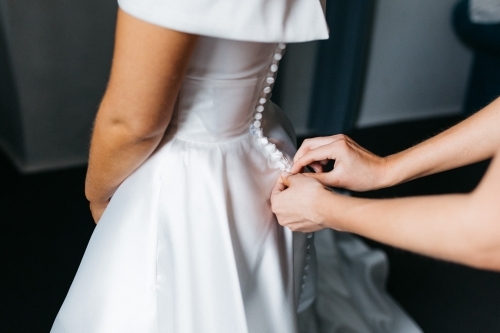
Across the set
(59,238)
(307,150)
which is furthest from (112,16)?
(307,150)

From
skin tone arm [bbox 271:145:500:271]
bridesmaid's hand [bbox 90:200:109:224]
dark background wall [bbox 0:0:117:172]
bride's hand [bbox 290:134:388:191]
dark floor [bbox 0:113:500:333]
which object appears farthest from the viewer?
dark background wall [bbox 0:0:117:172]

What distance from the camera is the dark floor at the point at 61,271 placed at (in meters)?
1.67

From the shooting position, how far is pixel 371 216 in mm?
689

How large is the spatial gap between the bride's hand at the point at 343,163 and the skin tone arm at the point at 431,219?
81 mm

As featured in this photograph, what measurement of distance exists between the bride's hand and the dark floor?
1.00 meters

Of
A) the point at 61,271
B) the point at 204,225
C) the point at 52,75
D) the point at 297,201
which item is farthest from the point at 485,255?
the point at 52,75

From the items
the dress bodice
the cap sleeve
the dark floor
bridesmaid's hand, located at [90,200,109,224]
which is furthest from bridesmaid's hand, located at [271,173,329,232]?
the dark floor

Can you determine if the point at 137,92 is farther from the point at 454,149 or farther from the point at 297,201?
the point at 454,149

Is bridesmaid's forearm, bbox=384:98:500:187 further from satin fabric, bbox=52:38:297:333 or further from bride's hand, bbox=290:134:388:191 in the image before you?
satin fabric, bbox=52:38:297:333

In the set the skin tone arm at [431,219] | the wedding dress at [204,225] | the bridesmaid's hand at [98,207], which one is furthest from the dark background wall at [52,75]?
the skin tone arm at [431,219]

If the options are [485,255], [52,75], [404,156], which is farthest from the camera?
[52,75]

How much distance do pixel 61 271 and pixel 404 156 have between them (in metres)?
1.32

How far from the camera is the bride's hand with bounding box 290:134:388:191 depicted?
2.84ft

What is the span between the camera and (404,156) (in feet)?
2.94
